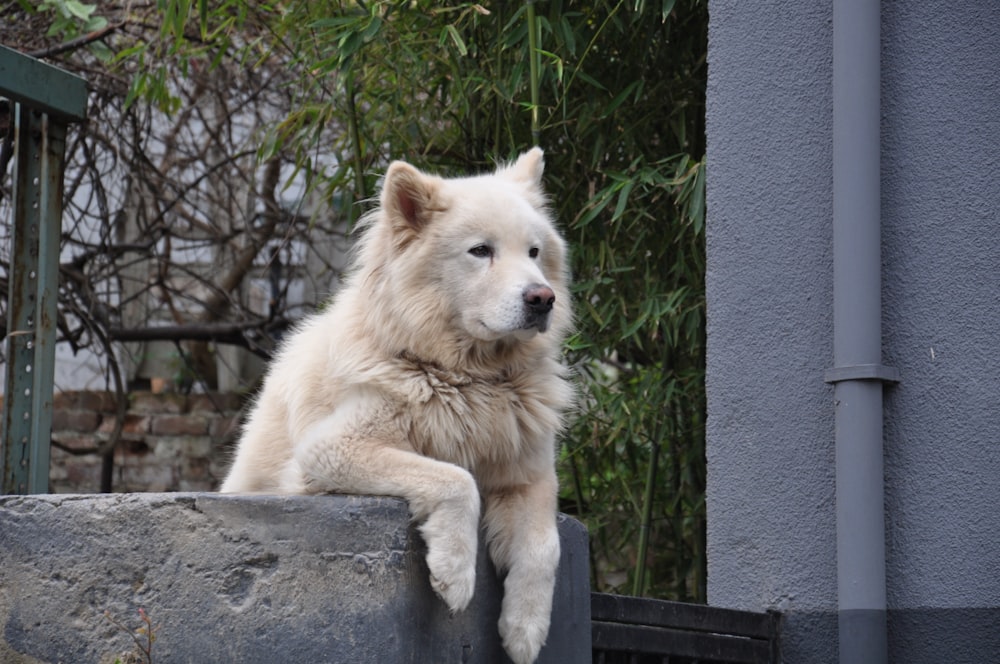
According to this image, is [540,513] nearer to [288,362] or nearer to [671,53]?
[288,362]

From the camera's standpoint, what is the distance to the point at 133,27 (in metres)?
5.45

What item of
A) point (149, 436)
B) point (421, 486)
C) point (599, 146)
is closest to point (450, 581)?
point (421, 486)

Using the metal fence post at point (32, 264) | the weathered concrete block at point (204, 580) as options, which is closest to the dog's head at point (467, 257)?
the weathered concrete block at point (204, 580)

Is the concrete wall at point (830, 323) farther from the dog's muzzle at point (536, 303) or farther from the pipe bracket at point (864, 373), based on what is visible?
the dog's muzzle at point (536, 303)

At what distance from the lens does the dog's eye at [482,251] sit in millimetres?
2582

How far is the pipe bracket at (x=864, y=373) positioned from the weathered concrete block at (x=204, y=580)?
50.3 inches

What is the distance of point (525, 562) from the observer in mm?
2244

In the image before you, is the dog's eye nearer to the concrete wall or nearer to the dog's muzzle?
the dog's muzzle

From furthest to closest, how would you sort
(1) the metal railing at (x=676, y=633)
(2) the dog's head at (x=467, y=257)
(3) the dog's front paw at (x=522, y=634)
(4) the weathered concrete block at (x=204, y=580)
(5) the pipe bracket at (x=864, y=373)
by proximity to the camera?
1. (5) the pipe bracket at (x=864, y=373)
2. (1) the metal railing at (x=676, y=633)
3. (2) the dog's head at (x=467, y=257)
4. (3) the dog's front paw at (x=522, y=634)
5. (4) the weathered concrete block at (x=204, y=580)

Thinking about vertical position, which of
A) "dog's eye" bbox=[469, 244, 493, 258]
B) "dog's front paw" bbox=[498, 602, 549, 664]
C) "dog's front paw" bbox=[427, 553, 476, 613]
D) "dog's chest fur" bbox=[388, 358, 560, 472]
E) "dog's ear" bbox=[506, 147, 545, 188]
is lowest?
"dog's front paw" bbox=[498, 602, 549, 664]

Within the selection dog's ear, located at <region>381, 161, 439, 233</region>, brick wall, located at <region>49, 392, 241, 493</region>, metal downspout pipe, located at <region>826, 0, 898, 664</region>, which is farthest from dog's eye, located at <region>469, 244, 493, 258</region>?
brick wall, located at <region>49, 392, 241, 493</region>

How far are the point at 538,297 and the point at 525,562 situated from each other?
1.86 feet

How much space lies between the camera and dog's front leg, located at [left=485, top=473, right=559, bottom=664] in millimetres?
2201

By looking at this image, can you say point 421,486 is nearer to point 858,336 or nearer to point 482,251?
point 482,251
